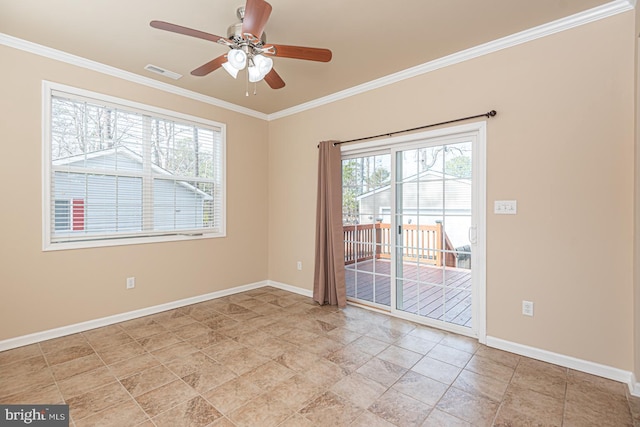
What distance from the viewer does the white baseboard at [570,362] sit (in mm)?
2164

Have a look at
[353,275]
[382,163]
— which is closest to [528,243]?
[382,163]

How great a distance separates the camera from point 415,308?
3.40m

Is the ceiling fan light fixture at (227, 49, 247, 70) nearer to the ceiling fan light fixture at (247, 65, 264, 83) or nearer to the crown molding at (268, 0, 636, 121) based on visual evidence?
the ceiling fan light fixture at (247, 65, 264, 83)

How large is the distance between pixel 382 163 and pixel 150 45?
2.69 metres

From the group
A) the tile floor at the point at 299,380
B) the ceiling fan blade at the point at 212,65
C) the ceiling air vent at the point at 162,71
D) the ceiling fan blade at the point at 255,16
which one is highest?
the ceiling air vent at the point at 162,71

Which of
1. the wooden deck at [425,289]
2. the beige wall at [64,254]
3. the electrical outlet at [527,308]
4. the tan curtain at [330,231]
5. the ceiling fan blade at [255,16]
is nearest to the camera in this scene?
the ceiling fan blade at [255,16]

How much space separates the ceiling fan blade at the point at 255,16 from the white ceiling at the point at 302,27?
43 centimetres

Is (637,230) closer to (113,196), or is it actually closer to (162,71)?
(162,71)

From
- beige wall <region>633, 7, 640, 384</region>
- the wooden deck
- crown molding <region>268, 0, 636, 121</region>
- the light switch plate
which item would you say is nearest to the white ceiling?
crown molding <region>268, 0, 636, 121</region>

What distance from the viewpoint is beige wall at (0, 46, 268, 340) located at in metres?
2.71

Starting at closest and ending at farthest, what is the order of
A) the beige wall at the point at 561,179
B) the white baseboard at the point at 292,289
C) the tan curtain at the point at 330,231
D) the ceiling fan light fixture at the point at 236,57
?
the ceiling fan light fixture at the point at 236,57 < the beige wall at the point at 561,179 < the tan curtain at the point at 330,231 < the white baseboard at the point at 292,289

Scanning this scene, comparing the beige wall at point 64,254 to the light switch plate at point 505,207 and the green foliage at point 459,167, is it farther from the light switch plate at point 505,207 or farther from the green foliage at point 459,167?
the light switch plate at point 505,207

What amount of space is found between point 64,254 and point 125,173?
40.3 inches

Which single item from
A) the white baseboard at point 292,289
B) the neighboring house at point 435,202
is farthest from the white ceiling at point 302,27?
the white baseboard at point 292,289
